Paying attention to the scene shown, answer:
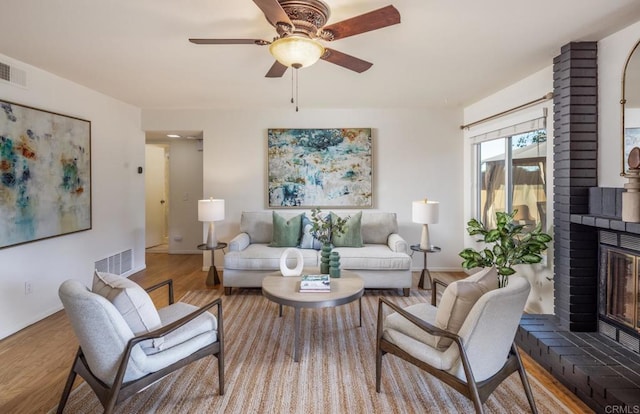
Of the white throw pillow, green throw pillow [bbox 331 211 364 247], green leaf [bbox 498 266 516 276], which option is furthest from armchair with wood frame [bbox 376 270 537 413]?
green throw pillow [bbox 331 211 364 247]

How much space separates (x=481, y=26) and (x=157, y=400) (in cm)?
330

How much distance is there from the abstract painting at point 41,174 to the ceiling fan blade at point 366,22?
295 centimetres

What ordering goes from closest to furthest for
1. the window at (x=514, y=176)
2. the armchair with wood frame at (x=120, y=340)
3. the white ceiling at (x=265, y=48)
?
the armchair with wood frame at (x=120, y=340) → the white ceiling at (x=265, y=48) → the window at (x=514, y=176)

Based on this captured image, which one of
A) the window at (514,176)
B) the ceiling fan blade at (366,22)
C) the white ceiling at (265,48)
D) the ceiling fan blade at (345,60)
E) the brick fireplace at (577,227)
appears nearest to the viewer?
the ceiling fan blade at (366,22)

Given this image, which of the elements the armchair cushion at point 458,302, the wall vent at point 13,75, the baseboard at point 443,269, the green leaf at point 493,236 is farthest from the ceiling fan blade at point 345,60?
the baseboard at point 443,269

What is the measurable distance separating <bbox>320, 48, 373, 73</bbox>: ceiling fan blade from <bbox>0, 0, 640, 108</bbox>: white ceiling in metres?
0.24

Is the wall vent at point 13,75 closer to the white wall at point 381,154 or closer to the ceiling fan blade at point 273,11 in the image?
the white wall at point 381,154

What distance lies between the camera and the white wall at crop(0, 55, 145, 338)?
289cm

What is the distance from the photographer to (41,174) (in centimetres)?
314

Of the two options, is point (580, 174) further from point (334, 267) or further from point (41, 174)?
point (41, 174)

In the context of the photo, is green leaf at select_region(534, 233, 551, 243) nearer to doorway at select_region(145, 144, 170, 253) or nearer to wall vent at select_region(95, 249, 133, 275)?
wall vent at select_region(95, 249, 133, 275)

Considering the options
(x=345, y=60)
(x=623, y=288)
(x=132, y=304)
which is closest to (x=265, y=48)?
(x=345, y=60)

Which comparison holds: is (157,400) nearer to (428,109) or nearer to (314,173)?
(314,173)

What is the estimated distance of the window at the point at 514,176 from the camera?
3258mm
